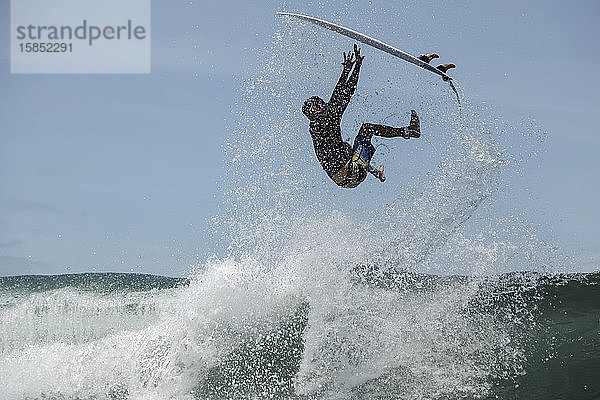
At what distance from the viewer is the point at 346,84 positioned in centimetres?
641

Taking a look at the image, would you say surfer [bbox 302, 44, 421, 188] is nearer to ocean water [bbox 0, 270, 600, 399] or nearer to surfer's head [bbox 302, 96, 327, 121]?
surfer's head [bbox 302, 96, 327, 121]

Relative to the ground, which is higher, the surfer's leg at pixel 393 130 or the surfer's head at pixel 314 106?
the surfer's head at pixel 314 106

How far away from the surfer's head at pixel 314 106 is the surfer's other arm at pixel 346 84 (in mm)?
147

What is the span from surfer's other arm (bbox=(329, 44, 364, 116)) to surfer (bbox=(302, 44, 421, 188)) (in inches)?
0.7

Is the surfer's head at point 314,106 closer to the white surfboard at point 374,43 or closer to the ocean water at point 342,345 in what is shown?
the white surfboard at point 374,43

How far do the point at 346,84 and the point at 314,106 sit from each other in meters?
0.51

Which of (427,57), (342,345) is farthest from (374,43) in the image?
(342,345)

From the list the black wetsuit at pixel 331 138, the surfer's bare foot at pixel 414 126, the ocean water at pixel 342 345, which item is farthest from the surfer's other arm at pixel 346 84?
the ocean water at pixel 342 345

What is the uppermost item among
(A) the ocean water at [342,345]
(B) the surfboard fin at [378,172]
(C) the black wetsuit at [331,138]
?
(C) the black wetsuit at [331,138]

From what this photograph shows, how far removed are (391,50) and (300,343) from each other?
4326mm

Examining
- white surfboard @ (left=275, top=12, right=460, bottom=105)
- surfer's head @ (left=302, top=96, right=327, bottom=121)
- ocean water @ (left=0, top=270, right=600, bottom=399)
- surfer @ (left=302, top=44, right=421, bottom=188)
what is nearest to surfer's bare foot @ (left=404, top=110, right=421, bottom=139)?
surfer @ (left=302, top=44, right=421, bottom=188)

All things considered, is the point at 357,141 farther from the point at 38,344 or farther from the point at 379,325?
the point at 38,344

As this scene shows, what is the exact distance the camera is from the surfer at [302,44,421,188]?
6672 mm

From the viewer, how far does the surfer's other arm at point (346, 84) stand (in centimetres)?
629
